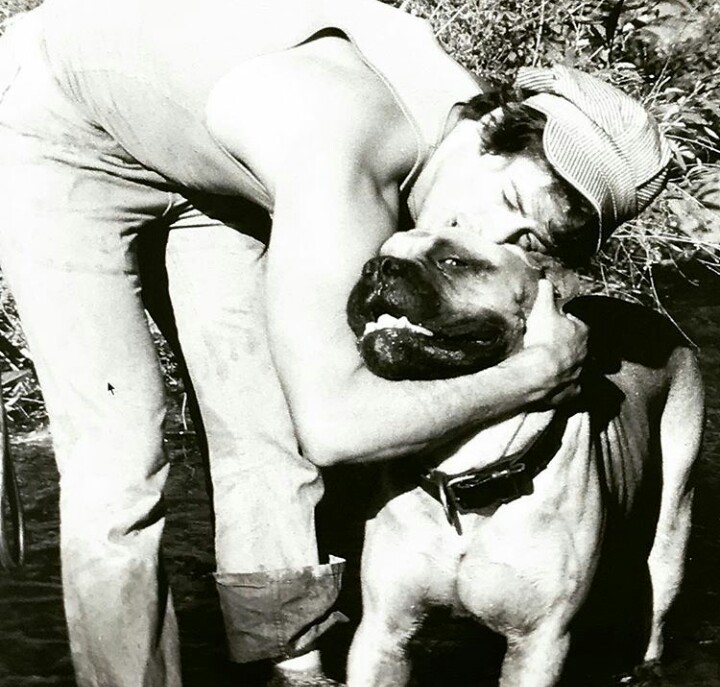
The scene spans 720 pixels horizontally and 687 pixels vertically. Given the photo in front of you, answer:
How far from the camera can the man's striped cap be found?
2854mm

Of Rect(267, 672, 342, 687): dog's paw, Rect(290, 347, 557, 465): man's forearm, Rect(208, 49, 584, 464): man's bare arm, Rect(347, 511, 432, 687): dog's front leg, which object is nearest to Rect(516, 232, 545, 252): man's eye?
Rect(290, 347, 557, 465): man's forearm

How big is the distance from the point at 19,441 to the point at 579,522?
3.04 m

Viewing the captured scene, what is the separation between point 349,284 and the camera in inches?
103

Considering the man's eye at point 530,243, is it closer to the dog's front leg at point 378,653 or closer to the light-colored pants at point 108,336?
the light-colored pants at point 108,336

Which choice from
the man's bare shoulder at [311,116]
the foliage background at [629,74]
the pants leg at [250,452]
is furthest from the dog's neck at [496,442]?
the foliage background at [629,74]

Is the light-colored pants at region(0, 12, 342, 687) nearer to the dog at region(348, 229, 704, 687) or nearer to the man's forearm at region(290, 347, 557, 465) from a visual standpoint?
the dog at region(348, 229, 704, 687)

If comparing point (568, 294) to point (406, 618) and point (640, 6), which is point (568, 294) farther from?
point (640, 6)

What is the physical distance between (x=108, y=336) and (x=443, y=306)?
776mm

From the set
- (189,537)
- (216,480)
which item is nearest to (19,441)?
(189,537)

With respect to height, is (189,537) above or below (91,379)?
below

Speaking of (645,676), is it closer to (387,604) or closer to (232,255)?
(387,604)

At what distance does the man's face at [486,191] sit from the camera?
288cm

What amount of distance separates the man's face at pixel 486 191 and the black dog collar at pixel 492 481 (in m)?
0.47

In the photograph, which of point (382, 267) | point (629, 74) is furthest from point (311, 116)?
point (629, 74)
